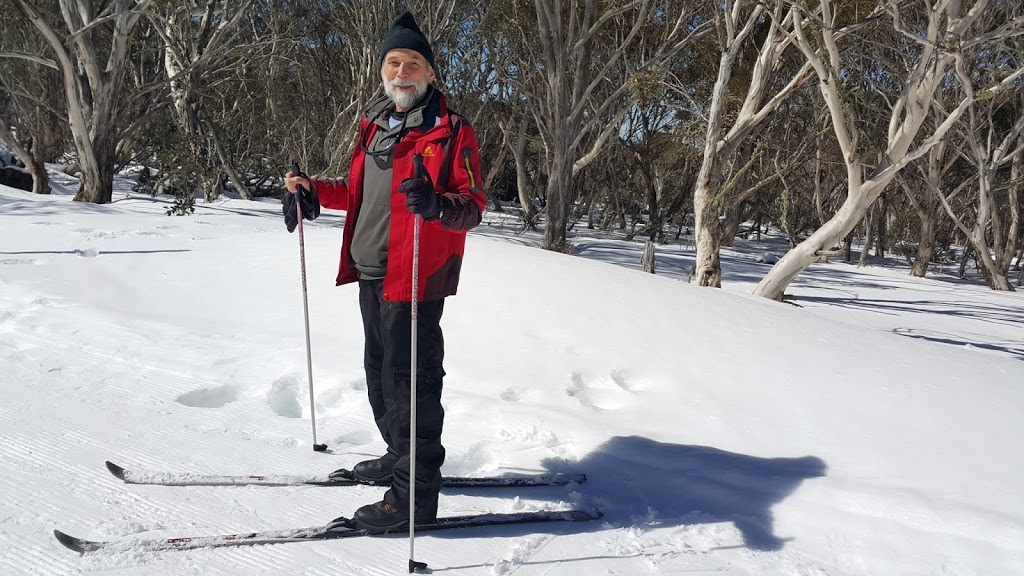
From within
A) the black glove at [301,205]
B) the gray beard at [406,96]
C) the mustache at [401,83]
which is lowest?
the black glove at [301,205]

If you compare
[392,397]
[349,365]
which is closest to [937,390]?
[392,397]

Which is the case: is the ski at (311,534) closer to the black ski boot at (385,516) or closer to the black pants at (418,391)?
the black ski boot at (385,516)

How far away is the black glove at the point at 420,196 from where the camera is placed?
2.08m

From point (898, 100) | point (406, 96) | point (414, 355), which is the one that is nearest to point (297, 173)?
point (406, 96)

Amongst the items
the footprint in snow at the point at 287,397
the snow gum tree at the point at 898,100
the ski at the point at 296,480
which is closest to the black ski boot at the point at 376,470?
the ski at the point at 296,480

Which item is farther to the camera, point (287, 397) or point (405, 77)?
point (287, 397)

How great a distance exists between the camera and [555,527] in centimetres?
248

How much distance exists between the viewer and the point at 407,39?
2.43 m

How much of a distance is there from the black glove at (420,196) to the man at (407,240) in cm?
17

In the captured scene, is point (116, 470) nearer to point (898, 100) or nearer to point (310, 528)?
point (310, 528)

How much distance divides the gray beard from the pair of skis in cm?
142

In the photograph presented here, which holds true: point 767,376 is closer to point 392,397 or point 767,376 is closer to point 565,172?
point 392,397

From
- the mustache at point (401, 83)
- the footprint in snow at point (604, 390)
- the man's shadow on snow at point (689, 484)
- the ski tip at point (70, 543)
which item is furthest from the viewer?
the footprint in snow at point (604, 390)

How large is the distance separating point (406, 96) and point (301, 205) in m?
0.66
